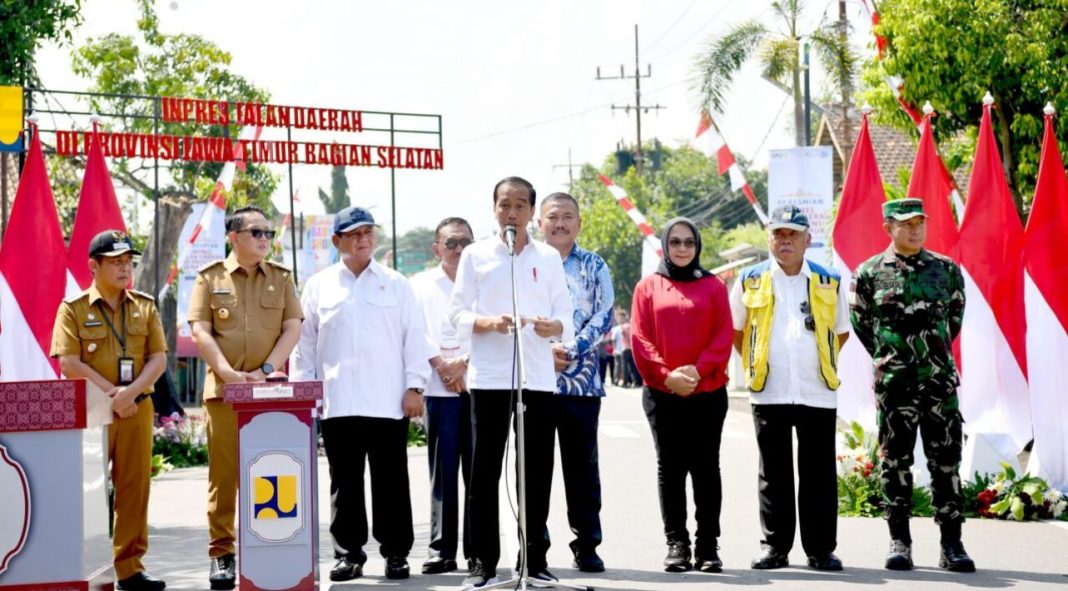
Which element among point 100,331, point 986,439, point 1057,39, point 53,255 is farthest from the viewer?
point 1057,39

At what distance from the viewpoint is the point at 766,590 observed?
26.2 feet

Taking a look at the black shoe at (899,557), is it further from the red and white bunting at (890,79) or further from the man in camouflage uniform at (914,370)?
the red and white bunting at (890,79)

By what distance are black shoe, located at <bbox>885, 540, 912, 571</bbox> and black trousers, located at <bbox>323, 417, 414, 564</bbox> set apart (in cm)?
278

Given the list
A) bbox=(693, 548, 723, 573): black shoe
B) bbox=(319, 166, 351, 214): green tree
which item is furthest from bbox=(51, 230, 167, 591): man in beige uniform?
bbox=(319, 166, 351, 214): green tree

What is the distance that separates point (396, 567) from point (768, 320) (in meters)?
2.64

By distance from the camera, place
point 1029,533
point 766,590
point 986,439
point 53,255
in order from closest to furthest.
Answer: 1. point 766,590
2. point 1029,533
3. point 986,439
4. point 53,255

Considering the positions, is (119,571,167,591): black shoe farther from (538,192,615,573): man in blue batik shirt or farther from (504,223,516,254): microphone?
(504,223,516,254): microphone

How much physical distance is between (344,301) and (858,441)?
5.24 m

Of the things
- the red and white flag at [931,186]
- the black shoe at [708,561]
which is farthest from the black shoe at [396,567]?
the red and white flag at [931,186]

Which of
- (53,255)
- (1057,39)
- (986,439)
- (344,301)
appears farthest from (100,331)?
(1057,39)

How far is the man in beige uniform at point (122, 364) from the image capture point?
8344 millimetres

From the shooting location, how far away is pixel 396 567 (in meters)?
8.65

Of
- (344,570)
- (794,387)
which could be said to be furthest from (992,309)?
(344,570)

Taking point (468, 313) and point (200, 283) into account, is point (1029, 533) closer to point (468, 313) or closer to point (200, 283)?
point (468, 313)
